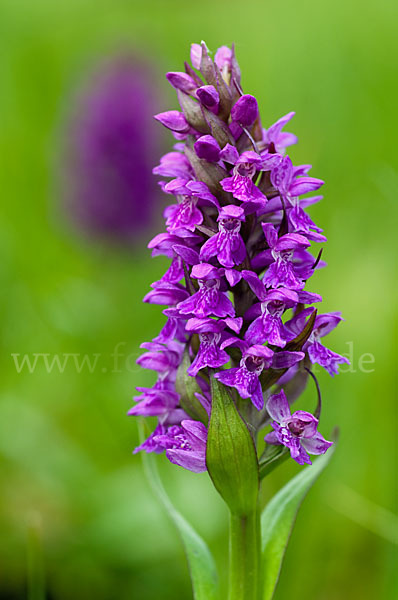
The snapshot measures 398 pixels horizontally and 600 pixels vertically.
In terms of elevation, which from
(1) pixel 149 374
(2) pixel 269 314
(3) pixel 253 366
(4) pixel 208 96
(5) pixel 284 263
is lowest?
(1) pixel 149 374

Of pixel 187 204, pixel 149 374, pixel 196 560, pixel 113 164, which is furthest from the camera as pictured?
pixel 113 164

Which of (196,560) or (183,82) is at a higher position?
(183,82)

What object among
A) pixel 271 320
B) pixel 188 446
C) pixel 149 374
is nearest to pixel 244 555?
pixel 188 446

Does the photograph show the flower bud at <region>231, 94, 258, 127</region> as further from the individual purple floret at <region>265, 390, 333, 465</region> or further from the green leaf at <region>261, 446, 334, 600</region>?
the green leaf at <region>261, 446, 334, 600</region>

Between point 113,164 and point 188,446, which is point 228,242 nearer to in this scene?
point 188,446

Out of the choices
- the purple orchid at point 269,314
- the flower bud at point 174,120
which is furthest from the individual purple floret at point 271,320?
the flower bud at point 174,120

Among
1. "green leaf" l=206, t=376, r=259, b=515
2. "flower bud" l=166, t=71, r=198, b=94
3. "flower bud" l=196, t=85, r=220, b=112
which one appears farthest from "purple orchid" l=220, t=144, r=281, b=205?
"green leaf" l=206, t=376, r=259, b=515

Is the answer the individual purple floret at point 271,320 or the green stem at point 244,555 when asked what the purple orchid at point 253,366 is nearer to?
the individual purple floret at point 271,320

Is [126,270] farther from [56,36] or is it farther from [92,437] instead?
[56,36]
